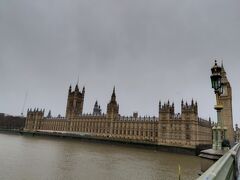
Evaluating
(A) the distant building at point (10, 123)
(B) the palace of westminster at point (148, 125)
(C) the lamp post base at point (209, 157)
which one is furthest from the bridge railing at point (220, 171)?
(A) the distant building at point (10, 123)

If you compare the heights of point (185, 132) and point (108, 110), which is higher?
point (108, 110)

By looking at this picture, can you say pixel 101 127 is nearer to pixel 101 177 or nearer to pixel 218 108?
pixel 101 177

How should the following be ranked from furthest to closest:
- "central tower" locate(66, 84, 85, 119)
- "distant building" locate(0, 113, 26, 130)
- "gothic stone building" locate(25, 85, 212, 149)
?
1. "distant building" locate(0, 113, 26, 130)
2. "central tower" locate(66, 84, 85, 119)
3. "gothic stone building" locate(25, 85, 212, 149)

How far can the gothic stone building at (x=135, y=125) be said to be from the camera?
67500 millimetres

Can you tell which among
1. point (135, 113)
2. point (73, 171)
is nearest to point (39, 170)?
point (73, 171)

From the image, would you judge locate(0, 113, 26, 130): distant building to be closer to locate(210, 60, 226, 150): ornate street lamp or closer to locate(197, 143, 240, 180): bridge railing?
locate(210, 60, 226, 150): ornate street lamp

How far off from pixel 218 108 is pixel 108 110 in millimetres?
87617

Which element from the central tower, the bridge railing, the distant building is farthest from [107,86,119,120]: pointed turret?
the distant building

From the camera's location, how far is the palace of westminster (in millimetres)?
67500

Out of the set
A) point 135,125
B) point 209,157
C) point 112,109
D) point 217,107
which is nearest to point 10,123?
point 112,109

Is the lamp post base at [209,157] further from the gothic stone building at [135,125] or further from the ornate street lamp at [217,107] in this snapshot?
the gothic stone building at [135,125]

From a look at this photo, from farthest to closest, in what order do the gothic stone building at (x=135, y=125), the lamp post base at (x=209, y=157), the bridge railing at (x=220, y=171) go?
1. the gothic stone building at (x=135, y=125)
2. the lamp post base at (x=209, y=157)
3. the bridge railing at (x=220, y=171)

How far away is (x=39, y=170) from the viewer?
2308 cm

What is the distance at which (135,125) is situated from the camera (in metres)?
83.6
